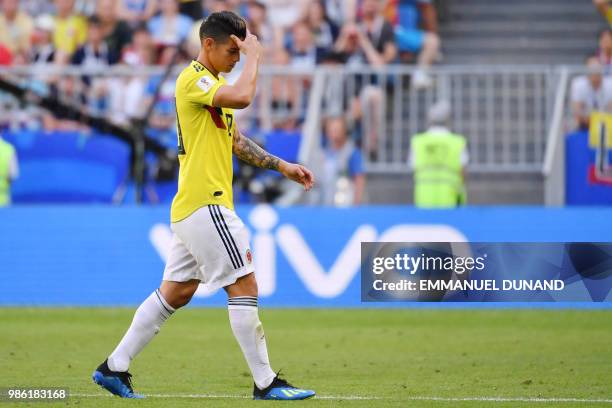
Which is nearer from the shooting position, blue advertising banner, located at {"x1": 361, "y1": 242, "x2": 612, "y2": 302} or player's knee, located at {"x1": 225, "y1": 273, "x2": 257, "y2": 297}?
player's knee, located at {"x1": 225, "y1": 273, "x2": 257, "y2": 297}

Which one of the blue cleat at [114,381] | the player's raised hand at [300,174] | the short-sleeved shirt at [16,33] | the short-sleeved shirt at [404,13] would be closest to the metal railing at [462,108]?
the short-sleeved shirt at [404,13]

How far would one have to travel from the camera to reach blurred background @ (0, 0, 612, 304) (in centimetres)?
1781

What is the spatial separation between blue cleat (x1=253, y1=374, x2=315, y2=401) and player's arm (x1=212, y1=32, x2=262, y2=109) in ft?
5.92

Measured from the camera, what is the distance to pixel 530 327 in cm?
1495

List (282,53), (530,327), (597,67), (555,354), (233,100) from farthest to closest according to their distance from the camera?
(282,53), (597,67), (530,327), (555,354), (233,100)

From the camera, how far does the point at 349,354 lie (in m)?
12.4

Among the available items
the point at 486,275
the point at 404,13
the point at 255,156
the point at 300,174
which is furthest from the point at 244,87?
the point at 404,13

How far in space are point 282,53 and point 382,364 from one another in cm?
1038

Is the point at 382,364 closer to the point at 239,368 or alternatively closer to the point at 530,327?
the point at 239,368

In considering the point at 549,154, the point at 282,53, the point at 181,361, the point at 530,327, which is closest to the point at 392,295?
the point at 181,361

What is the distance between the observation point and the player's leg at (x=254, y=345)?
8938 millimetres

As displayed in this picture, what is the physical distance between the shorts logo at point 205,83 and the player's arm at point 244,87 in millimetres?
104

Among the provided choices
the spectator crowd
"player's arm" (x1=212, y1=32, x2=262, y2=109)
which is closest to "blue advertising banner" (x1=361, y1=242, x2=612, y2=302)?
"player's arm" (x1=212, y1=32, x2=262, y2=109)

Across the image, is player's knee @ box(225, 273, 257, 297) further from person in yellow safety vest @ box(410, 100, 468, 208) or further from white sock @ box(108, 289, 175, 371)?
person in yellow safety vest @ box(410, 100, 468, 208)
